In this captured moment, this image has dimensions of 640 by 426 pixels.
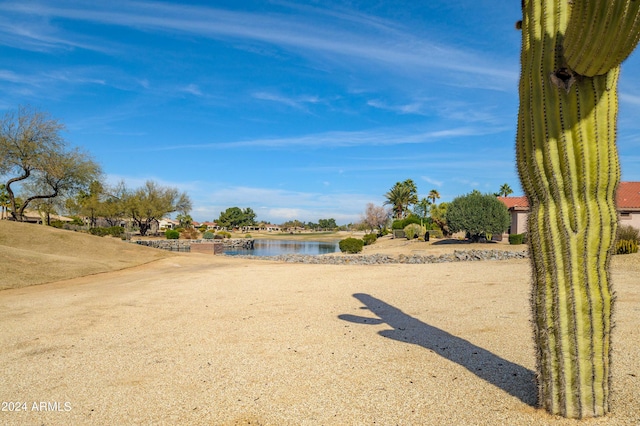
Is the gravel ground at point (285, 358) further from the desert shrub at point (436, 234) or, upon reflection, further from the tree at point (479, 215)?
the desert shrub at point (436, 234)

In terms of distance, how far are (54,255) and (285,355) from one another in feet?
54.6

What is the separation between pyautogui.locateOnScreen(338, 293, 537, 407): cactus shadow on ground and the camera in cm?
443

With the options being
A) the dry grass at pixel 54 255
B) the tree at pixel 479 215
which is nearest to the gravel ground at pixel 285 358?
the dry grass at pixel 54 255

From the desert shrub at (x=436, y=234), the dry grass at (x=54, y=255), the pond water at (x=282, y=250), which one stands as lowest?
the pond water at (x=282, y=250)

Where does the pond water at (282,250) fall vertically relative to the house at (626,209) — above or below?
below

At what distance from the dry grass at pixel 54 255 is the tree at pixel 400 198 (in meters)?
68.4

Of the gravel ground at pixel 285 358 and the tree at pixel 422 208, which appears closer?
the gravel ground at pixel 285 358

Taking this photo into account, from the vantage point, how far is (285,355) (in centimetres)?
575

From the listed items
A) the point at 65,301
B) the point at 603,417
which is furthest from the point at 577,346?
the point at 65,301

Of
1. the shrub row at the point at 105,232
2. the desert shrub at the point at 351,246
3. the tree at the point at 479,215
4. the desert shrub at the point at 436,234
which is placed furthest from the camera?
the shrub row at the point at 105,232

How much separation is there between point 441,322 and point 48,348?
6.45m

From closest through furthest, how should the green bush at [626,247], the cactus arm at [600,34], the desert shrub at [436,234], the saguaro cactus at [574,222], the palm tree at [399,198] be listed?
the cactus arm at [600,34], the saguaro cactus at [574,222], the green bush at [626,247], the desert shrub at [436,234], the palm tree at [399,198]

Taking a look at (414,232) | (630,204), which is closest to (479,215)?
(630,204)

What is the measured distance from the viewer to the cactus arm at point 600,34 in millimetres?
2904
